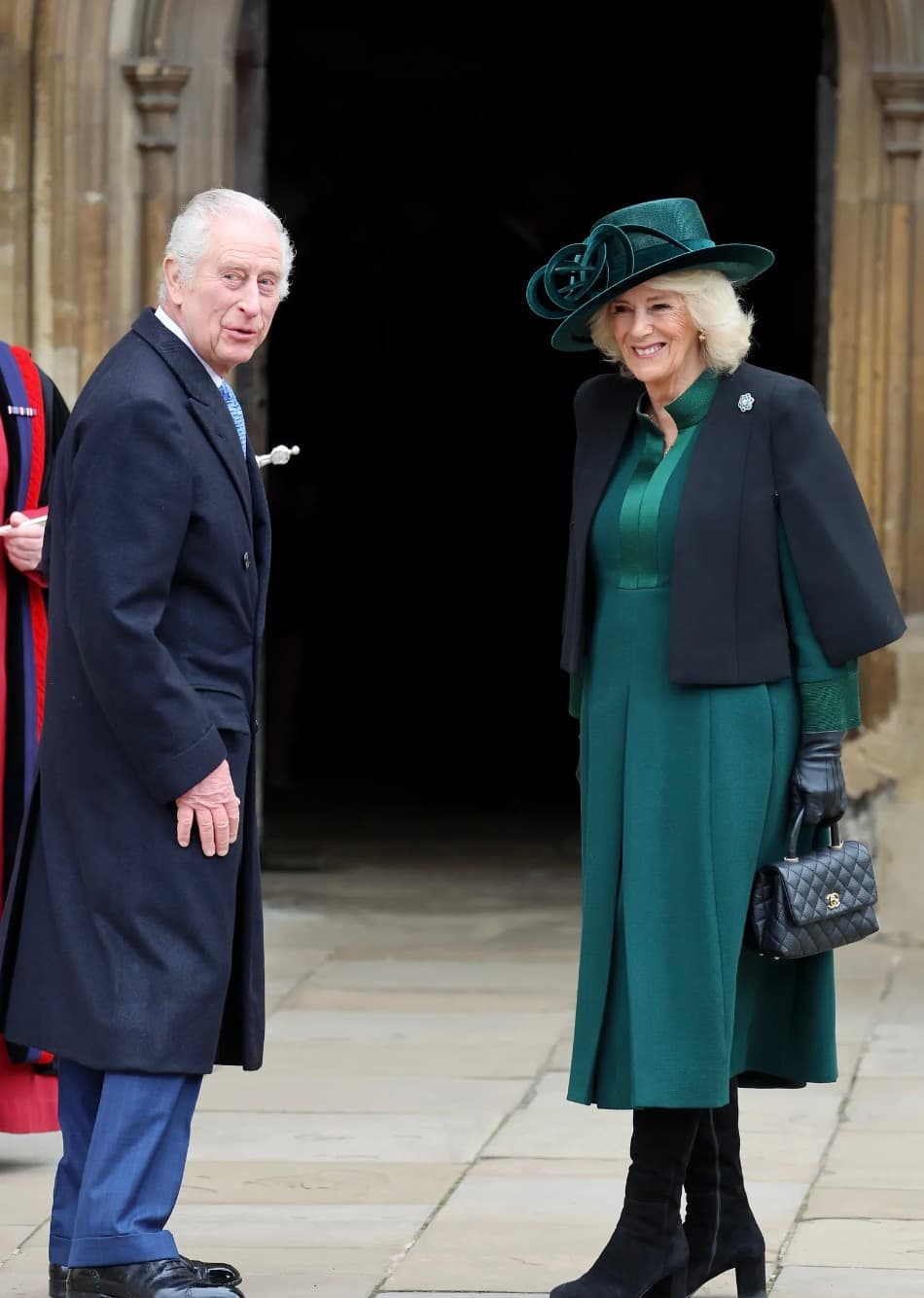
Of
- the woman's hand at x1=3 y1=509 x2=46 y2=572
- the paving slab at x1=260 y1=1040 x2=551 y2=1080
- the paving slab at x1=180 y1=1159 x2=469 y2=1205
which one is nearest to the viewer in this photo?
the paving slab at x1=180 y1=1159 x2=469 y2=1205

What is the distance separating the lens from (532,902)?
806 cm

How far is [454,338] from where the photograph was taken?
1485 centimetres

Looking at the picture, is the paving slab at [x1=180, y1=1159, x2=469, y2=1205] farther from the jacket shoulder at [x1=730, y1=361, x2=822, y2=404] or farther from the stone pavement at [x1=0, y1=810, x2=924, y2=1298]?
the jacket shoulder at [x1=730, y1=361, x2=822, y2=404]

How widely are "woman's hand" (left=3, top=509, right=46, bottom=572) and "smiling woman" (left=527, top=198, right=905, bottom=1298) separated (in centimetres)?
124

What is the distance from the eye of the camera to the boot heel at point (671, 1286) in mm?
3863

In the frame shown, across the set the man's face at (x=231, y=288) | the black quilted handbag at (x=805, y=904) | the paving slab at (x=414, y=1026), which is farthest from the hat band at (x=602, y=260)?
the paving slab at (x=414, y=1026)

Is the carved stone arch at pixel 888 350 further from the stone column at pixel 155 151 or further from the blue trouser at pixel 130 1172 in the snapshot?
the blue trouser at pixel 130 1172

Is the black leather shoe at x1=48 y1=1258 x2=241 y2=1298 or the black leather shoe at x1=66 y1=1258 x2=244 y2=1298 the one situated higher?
the black leather shoe at x1=66 y1=1258 x2=244 y2=1298

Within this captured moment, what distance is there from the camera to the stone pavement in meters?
4.24

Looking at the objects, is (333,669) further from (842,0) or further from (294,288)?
(842,0)

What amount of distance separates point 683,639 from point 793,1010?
2.07ft

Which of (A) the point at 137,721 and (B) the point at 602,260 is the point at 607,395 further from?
(A) the point at 137,721

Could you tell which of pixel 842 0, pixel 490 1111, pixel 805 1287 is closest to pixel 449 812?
pixel 842 0

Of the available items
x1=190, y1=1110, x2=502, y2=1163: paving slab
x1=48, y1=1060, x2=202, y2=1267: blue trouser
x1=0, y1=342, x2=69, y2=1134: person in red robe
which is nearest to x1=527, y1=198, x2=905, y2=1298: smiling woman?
x1=48, y1=1060, x2=202, y2=1267: blue trouser
